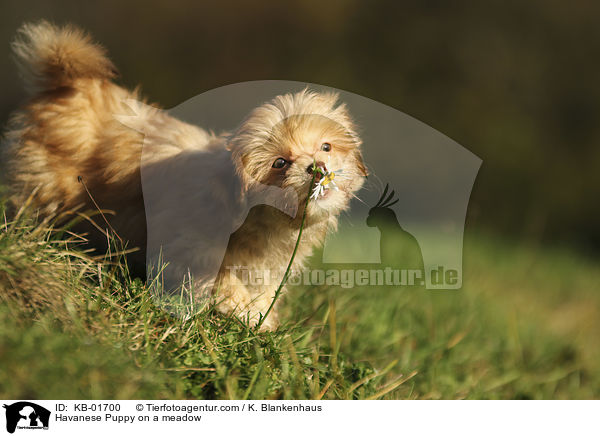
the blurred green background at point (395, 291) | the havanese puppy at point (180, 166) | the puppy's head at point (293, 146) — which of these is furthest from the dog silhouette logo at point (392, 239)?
the puppy's head at point (293, 146)

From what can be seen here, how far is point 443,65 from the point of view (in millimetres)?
3875

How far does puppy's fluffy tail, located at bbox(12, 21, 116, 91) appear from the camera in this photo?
2248 mm

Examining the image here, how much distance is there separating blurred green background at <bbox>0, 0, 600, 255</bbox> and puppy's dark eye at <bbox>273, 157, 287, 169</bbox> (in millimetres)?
631

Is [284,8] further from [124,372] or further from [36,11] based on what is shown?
[124,372]

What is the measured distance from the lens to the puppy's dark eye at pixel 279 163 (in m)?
1.65

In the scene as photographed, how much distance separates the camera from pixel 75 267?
177cm

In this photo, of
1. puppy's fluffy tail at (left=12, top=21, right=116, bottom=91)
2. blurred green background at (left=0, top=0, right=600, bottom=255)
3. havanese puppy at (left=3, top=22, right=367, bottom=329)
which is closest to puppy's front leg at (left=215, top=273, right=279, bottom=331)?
havanese puppy at (left=3, top=22, right=367, bottom=329)

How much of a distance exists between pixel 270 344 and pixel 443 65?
2924mm
